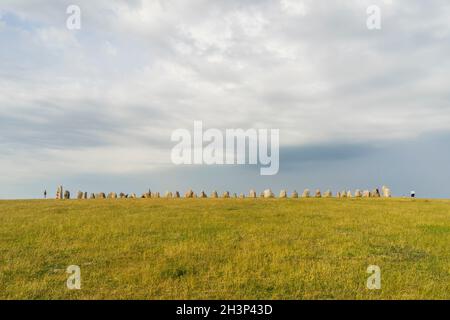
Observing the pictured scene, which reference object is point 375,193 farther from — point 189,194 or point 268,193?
point 189,194

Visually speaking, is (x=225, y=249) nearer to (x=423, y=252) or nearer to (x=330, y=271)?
(x=330, y=271)

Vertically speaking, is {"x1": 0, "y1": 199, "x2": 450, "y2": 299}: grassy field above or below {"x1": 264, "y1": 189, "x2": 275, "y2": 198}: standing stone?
below

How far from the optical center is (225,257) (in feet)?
68.1

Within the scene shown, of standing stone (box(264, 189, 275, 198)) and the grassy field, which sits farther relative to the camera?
standing stone (box(264, 189, 275, 198))

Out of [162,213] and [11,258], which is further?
[162,213]

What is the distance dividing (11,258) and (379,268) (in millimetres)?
19896

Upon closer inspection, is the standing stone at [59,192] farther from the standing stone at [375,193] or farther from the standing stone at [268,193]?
the standing stone at [375,193]

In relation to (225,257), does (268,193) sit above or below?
above

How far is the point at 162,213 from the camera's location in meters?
40.2

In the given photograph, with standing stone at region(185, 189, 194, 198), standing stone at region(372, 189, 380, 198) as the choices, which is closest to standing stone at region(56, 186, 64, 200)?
standing stone at region(185, 189, 194, 198)

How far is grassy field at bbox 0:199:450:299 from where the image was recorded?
15.9 meters

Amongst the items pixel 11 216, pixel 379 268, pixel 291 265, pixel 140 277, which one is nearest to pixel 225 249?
pixel 291 265

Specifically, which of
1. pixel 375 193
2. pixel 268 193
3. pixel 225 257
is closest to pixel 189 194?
pixel 268 193

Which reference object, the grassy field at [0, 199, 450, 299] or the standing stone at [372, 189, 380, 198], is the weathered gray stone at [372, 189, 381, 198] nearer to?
the standing stone at [372, 189, 380, 198]
